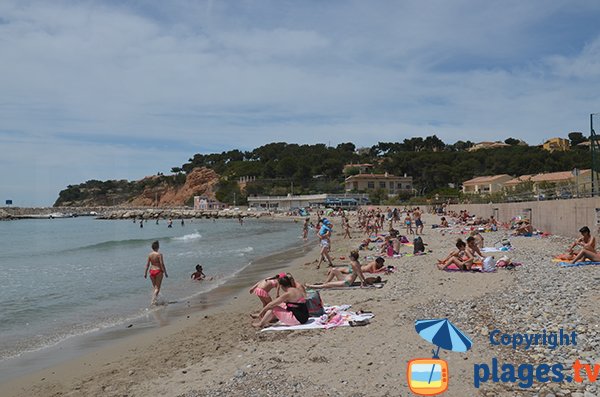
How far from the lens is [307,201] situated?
85938mm

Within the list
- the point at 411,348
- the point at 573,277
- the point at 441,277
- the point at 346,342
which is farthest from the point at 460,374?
the point at 441,277

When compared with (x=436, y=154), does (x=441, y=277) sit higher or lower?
lower

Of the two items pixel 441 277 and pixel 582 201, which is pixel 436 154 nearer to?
pixel 582 201

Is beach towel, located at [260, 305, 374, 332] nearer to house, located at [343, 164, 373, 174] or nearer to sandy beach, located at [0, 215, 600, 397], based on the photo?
sandy beach, located at [0, 215, 600, 397]

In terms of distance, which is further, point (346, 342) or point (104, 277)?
point (104, 277)

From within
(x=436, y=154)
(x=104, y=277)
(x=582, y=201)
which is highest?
(x=436, y=154)

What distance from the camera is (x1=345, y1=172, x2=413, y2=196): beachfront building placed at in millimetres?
87438

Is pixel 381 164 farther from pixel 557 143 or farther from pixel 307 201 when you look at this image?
pixel 557 143

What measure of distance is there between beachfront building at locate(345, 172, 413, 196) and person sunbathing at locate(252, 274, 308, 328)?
261 ft

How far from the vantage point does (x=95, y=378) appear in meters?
6.01

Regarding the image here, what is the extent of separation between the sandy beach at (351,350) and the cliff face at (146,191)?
111491 millimetres

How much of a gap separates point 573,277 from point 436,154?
85627mm

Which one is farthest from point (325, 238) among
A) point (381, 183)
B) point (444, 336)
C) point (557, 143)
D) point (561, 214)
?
point (557, 143)

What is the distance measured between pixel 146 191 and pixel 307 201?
2814 inches
